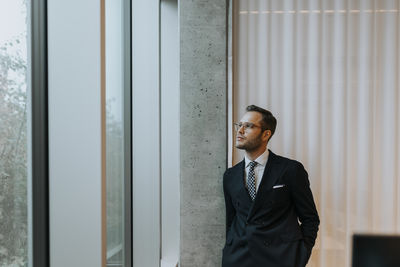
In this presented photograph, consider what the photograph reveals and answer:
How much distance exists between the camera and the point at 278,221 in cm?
278

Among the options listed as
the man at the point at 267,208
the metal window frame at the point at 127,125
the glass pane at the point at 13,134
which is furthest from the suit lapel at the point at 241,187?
the glass pane at the point at 13,134

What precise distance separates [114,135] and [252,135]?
967 millimetres

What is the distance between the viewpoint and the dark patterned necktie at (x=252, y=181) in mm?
2865

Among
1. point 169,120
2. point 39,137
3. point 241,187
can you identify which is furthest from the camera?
point 169,120

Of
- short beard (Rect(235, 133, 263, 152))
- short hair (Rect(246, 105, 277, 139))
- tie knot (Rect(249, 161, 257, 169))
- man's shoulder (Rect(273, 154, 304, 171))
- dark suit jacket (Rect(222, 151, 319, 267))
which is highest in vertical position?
short hair (Rect(246, 105, 277, 139))

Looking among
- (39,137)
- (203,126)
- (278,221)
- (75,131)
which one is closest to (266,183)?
(278,221)

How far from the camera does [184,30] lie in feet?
10.7

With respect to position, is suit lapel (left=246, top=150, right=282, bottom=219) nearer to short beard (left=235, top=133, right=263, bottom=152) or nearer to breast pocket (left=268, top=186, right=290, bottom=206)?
breast pocket (left=268, top=186, right=290, bottom=206)

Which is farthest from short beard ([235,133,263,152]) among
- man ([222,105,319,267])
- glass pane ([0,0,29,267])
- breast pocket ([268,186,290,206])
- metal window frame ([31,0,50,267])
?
glass pane ([0,0,29,267])

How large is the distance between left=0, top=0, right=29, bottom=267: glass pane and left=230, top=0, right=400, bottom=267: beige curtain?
1.87 meters

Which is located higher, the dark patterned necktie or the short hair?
the short hair

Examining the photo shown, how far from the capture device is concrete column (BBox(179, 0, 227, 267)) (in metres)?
3.25

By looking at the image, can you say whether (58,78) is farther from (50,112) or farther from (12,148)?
(12,148)

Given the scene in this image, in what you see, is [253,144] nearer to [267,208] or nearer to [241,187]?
[241,187]
